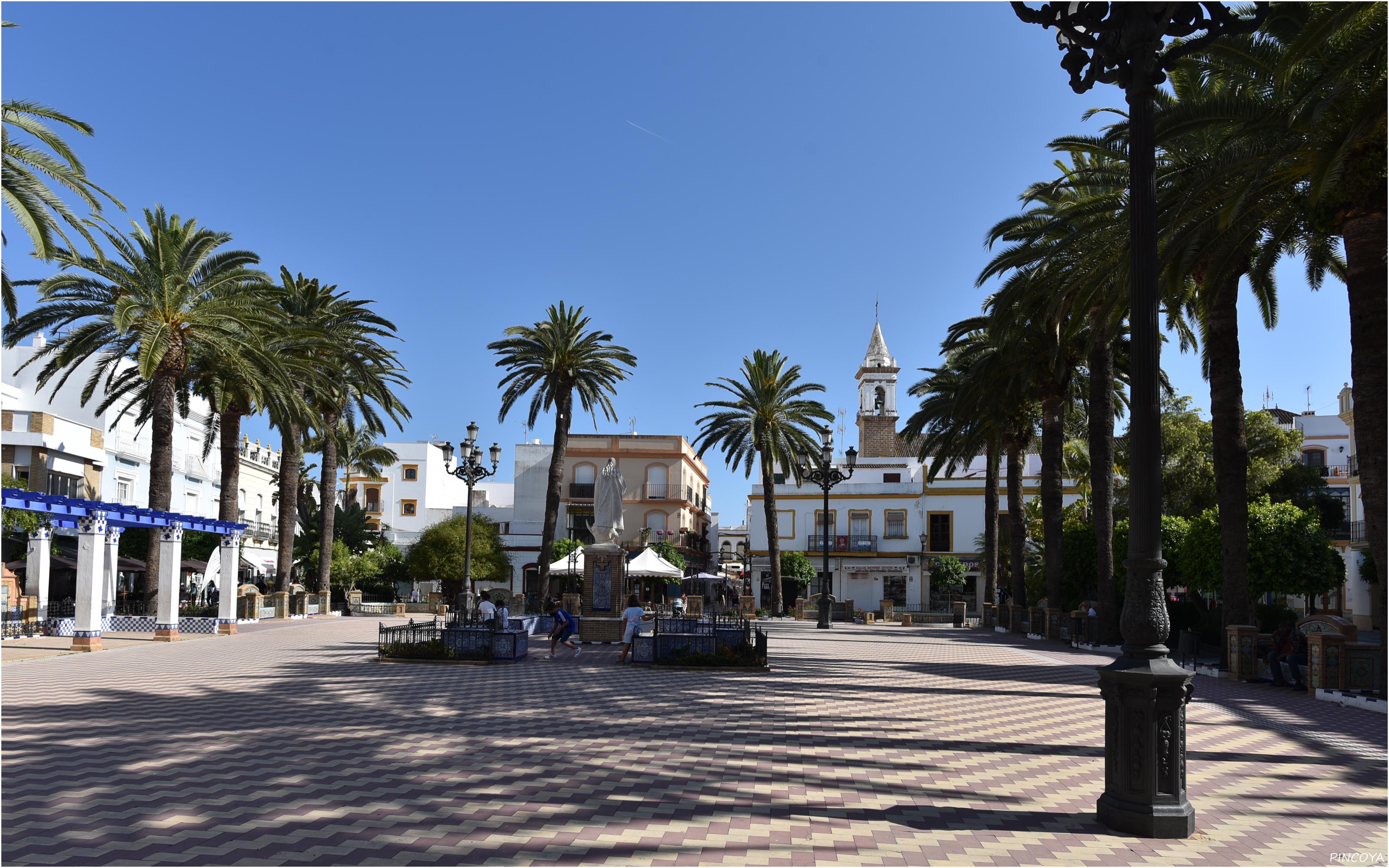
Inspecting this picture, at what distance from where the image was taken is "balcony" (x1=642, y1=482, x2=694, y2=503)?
60.9 meters

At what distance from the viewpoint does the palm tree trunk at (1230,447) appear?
57.6ft

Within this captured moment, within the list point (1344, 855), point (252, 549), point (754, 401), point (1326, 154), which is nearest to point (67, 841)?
point (1344, 855)

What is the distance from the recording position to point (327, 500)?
1458 inches

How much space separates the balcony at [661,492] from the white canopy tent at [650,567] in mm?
33761

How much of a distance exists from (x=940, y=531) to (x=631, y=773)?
156 ft

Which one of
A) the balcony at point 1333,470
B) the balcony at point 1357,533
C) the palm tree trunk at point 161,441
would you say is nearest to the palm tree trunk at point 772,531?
the palm tree trunk at point 161,441

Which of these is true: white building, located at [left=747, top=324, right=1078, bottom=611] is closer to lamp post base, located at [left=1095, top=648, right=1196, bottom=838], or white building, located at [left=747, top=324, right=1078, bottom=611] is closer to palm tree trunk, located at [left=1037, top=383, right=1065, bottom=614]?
palm tree trunk, located at [left=1037, top=383, right=1065, bottom=614]

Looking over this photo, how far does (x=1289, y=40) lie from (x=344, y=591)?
40788 mm

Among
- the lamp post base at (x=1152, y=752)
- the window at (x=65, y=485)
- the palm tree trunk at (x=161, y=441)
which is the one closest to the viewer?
the lamp post base at (x=1152, y=752)

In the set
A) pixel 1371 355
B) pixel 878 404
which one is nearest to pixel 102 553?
pixel 1371 355

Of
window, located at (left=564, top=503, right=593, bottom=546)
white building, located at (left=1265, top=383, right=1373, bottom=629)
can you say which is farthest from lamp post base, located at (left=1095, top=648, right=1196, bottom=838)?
window, located at (left=564, top=503, right=593, bottom=546)

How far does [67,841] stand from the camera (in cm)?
608

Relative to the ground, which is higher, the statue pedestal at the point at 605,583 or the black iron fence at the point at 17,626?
the statue pedestal at the point at 605,583

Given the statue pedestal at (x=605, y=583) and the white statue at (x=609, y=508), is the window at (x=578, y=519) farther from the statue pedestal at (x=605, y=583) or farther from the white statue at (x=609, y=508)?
the statue pedestal at (x=605, y=583)
